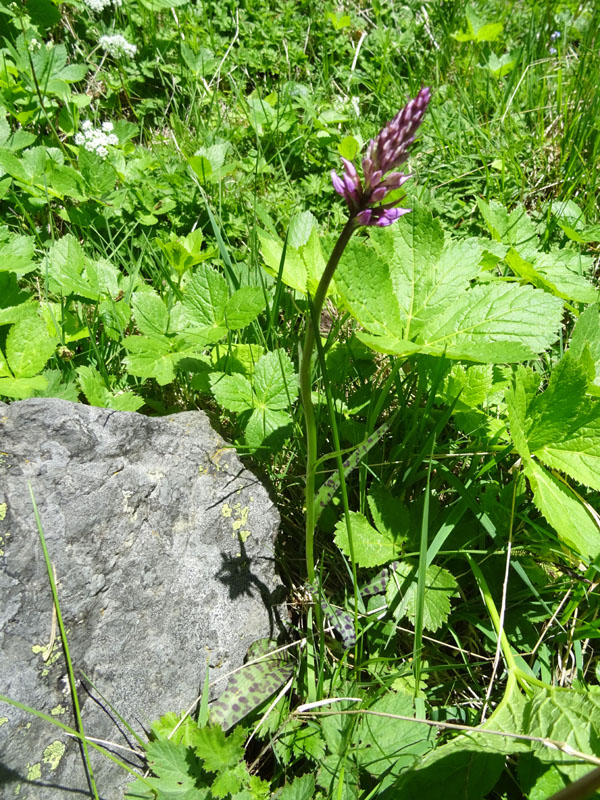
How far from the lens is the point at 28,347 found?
246 centimetres

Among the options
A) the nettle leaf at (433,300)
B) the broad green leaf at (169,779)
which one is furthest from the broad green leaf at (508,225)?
the broad green leaf at (169,779)

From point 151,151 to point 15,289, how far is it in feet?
5.04

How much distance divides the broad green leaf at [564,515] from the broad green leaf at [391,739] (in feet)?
2.26

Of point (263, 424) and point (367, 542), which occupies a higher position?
point (263, 424)

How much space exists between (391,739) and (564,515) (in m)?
0.86

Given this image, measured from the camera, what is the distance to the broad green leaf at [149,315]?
258cm

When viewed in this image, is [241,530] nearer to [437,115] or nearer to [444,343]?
[444,343]

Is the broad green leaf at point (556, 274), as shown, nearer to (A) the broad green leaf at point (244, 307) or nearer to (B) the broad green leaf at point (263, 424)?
(A) the broad green leaf at point (244, 307)

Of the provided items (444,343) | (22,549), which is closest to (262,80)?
(444,343)

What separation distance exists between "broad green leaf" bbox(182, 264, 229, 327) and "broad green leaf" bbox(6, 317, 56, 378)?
58 cm

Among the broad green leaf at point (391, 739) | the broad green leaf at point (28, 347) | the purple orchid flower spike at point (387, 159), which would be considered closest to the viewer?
the purple orchid flower spike at point (387, 159)

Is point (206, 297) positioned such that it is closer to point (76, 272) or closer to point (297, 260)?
point (297, 260)

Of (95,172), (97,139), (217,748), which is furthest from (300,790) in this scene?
(97,139)

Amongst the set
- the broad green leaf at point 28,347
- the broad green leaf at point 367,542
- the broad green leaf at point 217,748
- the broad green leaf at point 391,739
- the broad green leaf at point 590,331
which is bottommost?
the broad green leaf at point 391,739
